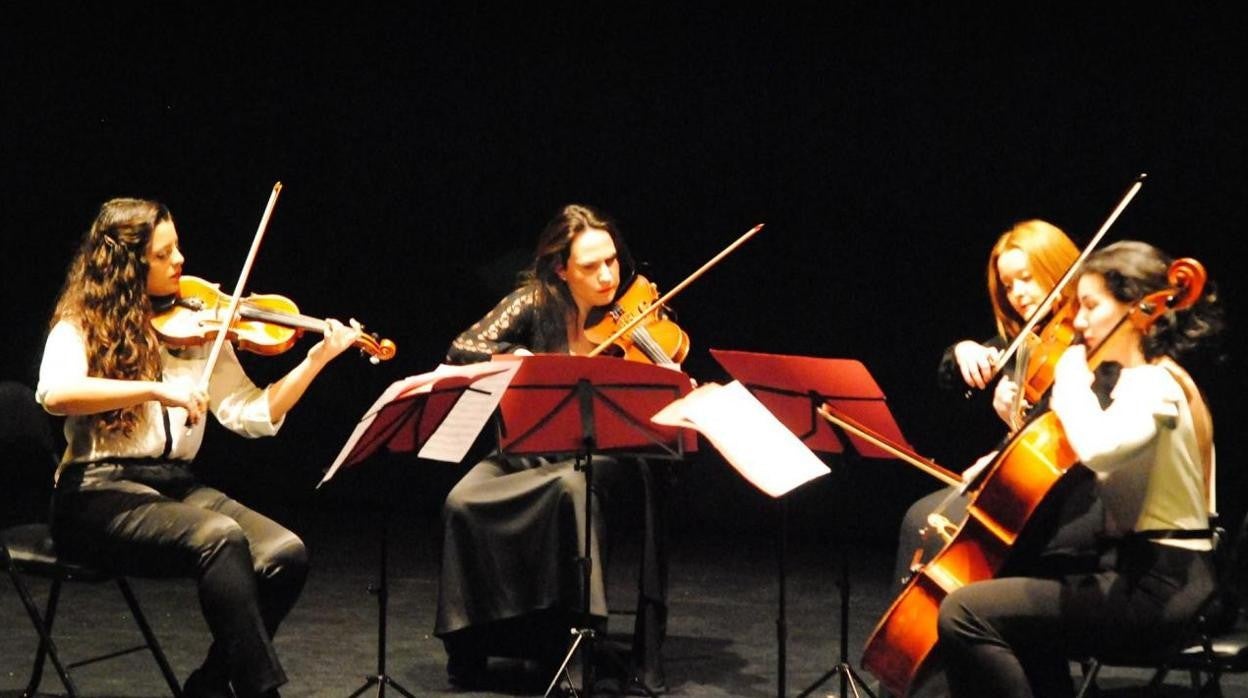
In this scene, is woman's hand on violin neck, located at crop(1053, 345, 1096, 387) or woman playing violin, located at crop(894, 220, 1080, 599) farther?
woman playing violin, located at crop(894, 220, 1080, 599)

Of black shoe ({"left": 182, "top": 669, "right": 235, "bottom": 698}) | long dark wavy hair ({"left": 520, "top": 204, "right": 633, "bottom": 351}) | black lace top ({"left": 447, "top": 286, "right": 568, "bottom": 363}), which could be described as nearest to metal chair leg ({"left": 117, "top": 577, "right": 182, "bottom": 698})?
black shoe ({"left": 182, "top": 669, "right": 235, "bottom": 698})

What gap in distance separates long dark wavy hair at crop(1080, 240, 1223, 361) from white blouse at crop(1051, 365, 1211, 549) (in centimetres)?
7

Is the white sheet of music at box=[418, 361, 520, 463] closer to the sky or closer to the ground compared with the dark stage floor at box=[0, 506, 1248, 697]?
closer to the sky

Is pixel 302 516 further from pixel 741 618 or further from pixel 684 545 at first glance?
pixel 741 618

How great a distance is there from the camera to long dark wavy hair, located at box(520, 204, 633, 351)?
13.1 ft

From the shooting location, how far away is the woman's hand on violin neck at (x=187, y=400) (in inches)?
119

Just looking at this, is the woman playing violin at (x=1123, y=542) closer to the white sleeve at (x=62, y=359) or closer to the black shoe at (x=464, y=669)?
the black shoe at (x=464, y=669)

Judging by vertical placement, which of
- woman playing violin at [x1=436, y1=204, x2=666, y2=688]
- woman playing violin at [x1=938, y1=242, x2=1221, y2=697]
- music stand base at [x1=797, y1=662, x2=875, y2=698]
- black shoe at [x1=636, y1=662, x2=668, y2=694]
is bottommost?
black shoe at [x1=636, y1=662, x2=668, y2=694]

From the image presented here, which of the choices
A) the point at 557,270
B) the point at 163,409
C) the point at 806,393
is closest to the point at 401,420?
the point at 163,409

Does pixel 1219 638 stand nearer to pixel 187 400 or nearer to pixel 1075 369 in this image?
pixel 1075 369

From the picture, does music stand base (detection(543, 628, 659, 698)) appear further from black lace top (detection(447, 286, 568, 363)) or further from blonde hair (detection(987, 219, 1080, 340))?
blonde hair (detection(987, 219, 1080, 340))

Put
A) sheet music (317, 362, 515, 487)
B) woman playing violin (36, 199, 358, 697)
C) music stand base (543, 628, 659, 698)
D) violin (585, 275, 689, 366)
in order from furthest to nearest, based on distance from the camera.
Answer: violin (585, 275, 689, 366)
music stand base (543, 628, 659, 698)
woman playing violin (36, 199, 358, 697)
sheet music (317, 362, 515, 487)

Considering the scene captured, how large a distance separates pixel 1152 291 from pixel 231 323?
1.92 metres

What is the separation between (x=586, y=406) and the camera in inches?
124
